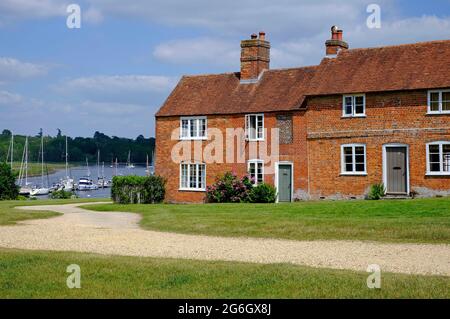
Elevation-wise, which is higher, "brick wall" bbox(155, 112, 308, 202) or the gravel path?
"brick wall" bbox(155, 112, 308, 202)

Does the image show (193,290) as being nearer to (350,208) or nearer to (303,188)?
(350,208)

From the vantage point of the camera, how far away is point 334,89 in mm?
36938

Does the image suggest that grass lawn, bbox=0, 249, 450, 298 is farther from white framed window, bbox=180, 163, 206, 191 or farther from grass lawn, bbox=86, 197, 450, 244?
white framed window, bbox=180, 163, 206, 191

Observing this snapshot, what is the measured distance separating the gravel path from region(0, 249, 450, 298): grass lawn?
61.3 inches

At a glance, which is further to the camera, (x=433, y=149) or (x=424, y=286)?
(x=433, y=149)

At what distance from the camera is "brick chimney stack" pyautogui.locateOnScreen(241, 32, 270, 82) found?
139 feet

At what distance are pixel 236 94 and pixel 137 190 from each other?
27.2ft

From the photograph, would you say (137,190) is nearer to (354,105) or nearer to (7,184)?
(354,105)

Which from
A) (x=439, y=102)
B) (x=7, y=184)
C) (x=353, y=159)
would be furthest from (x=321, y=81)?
(x=7, y=184)

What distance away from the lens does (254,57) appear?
139 feet

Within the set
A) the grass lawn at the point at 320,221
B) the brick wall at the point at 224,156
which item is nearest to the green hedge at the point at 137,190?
the brick wall at the point at 224,156

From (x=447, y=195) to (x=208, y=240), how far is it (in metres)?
16.9

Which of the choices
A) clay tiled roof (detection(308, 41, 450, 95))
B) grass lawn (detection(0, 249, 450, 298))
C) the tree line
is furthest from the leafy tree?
the tree line
